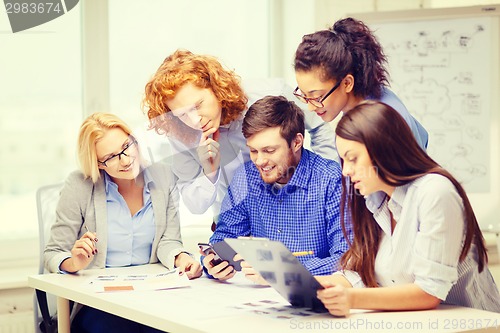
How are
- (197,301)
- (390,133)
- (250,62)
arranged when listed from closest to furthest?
(390,133), (197,301), (250,62)

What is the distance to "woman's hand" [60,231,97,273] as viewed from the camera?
257 cm

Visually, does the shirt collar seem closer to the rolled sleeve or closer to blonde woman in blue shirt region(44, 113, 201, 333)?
blonde woman in blue shirt region(44, 113, 201, 333)

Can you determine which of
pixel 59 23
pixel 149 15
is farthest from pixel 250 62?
pixel 59 23

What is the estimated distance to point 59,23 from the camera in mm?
3695

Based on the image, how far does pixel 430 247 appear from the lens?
6.08 feet

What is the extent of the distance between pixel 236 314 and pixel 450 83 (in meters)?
2.20

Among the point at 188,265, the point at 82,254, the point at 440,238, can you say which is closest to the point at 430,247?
the point at 440,238

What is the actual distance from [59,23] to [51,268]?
4.62 ft

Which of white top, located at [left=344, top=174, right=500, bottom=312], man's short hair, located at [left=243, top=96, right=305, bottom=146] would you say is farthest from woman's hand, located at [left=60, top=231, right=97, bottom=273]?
white top, located at [left=344, top=174, right=500, bottom=312]

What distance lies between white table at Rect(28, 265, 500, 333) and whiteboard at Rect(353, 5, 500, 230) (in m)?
1.64

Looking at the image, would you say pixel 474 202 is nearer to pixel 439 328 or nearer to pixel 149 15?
pixel 149 15

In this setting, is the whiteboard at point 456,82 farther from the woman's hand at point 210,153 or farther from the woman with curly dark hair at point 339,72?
the woman's hand at point 210,153

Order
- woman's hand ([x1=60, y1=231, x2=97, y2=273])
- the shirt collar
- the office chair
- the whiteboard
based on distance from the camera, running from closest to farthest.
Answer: woman's hand ([x1=60, y1=231, x2=97, y2=273])
the office chair
the shirt collar
the whiteboard

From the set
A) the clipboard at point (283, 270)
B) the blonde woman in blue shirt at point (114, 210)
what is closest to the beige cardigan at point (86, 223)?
the blonde woman in blue shirt at point (114, 210)
